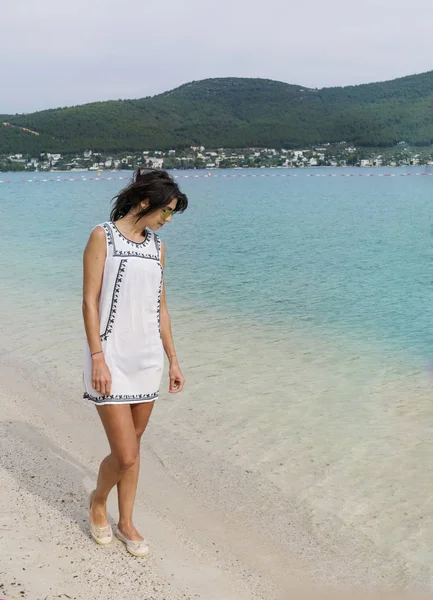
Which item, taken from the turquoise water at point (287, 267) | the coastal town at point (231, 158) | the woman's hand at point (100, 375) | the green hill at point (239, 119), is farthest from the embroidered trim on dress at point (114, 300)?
the green hill at point (239, 119)

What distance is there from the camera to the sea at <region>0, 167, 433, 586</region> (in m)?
5.23

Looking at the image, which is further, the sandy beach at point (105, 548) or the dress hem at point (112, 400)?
the sandy beach at point (105, 548)

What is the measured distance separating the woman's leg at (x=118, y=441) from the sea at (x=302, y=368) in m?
1.72

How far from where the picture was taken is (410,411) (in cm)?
719

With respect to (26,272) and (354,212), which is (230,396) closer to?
(26,272)

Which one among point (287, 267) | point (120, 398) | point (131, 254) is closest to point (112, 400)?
point (120, 398)

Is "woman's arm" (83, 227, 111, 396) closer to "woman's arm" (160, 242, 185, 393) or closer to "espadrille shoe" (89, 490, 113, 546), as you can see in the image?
A: "woman's arm" (160, 242, 185, 393)

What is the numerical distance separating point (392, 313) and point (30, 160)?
145 metres

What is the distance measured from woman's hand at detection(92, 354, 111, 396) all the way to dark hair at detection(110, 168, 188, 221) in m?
0.73

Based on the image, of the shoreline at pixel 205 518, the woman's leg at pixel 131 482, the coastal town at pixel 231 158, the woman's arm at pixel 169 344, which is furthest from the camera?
the coastal town at pixel 231 158

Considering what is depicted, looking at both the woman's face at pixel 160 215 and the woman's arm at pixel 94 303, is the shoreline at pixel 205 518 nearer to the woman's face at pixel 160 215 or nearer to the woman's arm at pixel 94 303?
the woman's arm at pixel 94 303

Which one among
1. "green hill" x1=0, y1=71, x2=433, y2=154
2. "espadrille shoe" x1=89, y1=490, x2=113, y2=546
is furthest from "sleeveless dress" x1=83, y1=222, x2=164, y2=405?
"green hill" x1=0, y1=71, x2=433, y2=154

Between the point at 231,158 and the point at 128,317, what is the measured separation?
16147 cm

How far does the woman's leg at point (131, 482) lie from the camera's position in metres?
3.56
